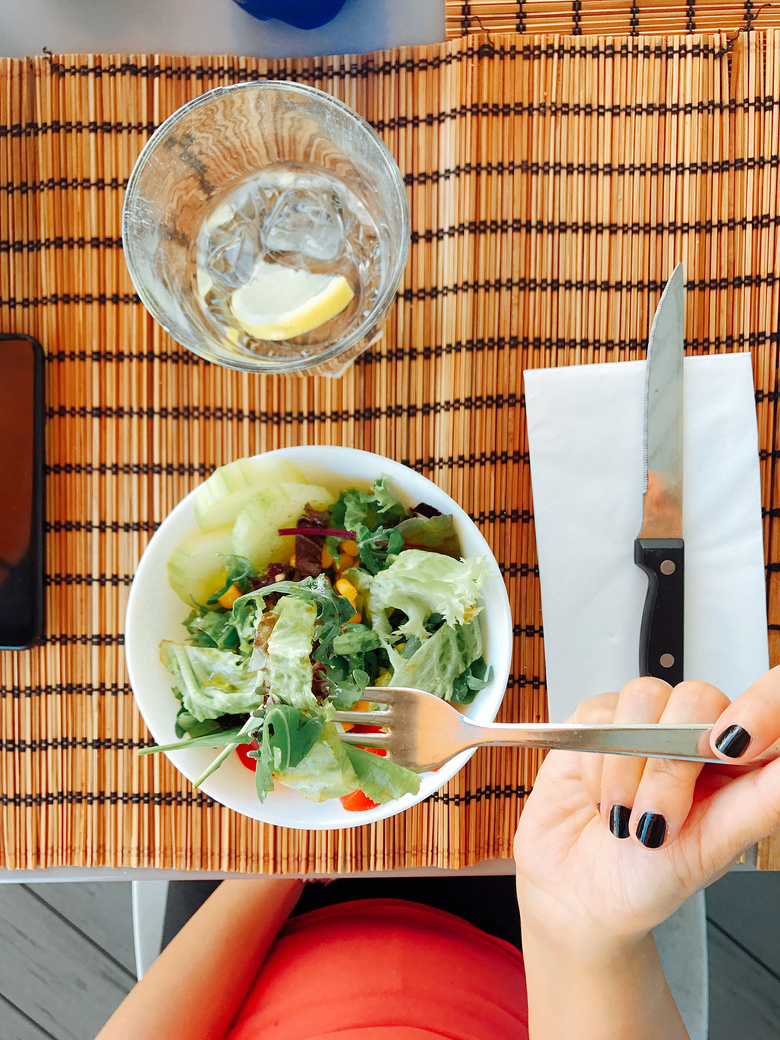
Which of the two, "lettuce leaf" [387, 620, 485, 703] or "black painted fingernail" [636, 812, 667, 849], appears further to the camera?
"lettuce leaf" [387, 620, 485, 703]

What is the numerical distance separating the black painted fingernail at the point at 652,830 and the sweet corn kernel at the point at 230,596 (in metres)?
0.36

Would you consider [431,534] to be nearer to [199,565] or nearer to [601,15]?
[199,565]

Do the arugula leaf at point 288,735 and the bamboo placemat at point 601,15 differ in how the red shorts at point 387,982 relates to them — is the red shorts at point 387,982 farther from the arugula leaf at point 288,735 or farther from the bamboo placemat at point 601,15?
the bamboo placemat at point 601,15

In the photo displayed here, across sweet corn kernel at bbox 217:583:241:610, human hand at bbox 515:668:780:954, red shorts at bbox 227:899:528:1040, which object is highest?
sweet corn kernel at bbox 217:583:241:610

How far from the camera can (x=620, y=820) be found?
0.55 m

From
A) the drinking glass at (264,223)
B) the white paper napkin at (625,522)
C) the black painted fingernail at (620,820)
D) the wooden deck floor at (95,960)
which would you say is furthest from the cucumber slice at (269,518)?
the wooden deck floor at (95,960)

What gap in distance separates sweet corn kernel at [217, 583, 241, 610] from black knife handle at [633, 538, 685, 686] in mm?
363

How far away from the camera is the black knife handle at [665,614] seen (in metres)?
0.68

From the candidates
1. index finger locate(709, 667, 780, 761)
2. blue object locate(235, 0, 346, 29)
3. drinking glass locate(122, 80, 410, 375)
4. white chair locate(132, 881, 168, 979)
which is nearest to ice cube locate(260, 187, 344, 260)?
drinking glass locate(122, 80, 410, 375)

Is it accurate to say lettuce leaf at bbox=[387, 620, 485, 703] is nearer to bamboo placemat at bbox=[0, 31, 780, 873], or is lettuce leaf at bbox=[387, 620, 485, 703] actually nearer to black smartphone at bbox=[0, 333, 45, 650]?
bamboo placemat at bbox=[0, 31, 780, 873]

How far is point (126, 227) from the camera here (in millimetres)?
651

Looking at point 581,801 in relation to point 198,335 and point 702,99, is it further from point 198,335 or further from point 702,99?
point 702,99

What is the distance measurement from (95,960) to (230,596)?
1006mm

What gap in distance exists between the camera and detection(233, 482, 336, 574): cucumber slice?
2.14 ft
